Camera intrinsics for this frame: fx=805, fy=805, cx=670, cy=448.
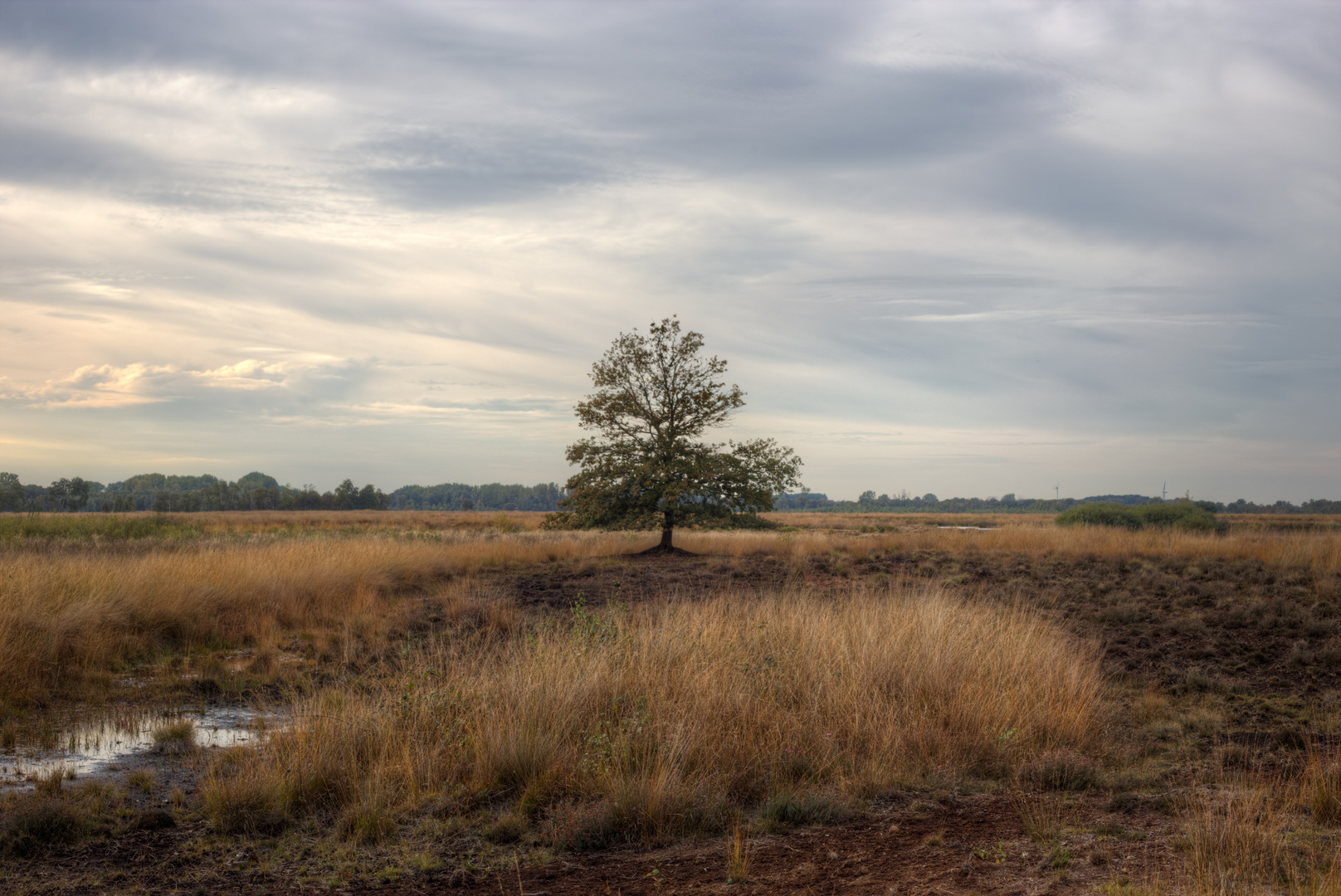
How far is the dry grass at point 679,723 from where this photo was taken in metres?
6.20

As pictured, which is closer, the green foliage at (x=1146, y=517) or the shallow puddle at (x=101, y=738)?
the shallow puddle at (x=101, y=738)

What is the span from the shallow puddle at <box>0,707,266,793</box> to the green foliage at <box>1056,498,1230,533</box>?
1273 inches

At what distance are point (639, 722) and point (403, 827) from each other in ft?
6.53

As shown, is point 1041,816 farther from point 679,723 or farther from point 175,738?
point 175,738

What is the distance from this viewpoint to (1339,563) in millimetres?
18203

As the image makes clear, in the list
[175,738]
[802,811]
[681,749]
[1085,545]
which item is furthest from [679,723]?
[1085,545]

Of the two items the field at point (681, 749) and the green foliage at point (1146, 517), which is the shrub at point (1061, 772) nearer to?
the field at point (681, 749)

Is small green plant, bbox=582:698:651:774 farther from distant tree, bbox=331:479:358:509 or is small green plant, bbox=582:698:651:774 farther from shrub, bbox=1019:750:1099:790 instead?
distant tree, bbox=331:479:358:509

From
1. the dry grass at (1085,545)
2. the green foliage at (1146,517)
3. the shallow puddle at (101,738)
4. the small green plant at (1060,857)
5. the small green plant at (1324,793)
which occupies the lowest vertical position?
the shallow puddle at (101,738)

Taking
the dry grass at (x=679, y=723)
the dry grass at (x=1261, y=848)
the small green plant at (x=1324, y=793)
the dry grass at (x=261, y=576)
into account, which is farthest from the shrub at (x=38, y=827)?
the small green plant at (x=1324, y=793)

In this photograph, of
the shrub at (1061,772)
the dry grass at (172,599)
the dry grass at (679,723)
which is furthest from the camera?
the dry grass at (172,599)

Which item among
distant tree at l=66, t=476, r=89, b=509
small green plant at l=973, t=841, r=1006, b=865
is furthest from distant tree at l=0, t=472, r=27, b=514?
small green plant at l=973, t=841, r=1006, b=865

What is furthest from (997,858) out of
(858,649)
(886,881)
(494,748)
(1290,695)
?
(1290,695)

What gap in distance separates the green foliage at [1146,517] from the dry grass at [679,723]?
91.6 feet
